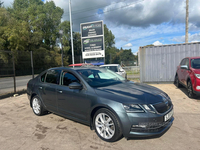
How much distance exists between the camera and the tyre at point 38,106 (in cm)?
464

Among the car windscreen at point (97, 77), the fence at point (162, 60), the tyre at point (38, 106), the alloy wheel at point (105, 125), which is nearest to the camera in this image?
the alloy wheel at point (105, 125)

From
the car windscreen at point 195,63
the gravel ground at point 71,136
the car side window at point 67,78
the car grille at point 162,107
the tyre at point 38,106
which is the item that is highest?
the car windscreen at point 195,63

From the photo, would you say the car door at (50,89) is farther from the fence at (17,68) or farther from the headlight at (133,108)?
the fence at (17,68)

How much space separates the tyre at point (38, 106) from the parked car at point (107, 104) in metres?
0.38

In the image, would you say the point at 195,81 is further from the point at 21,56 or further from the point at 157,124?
the point at 21,56

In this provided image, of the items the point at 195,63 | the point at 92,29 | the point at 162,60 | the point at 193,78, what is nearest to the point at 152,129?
the point at 193,78

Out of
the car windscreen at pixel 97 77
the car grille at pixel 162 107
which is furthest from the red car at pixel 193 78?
the car windscreen at pixel 97 77

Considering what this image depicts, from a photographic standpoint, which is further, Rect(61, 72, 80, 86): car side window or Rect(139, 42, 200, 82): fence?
Rect(139, 42, 200, 82): fence

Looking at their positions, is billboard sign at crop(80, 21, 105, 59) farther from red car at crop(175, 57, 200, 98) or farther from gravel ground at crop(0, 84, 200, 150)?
gravel ground at crop(0, 84, 200, 150)

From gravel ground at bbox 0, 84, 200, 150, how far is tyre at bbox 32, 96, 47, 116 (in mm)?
153

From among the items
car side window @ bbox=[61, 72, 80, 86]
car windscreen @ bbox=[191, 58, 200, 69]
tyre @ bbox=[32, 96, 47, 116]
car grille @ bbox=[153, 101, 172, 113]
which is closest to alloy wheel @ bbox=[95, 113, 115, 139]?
car grille @ bbox=[153, 101, 172, 113]

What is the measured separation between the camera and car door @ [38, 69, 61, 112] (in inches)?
162

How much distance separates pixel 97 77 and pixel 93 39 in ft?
41.5

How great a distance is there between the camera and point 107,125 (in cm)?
298
